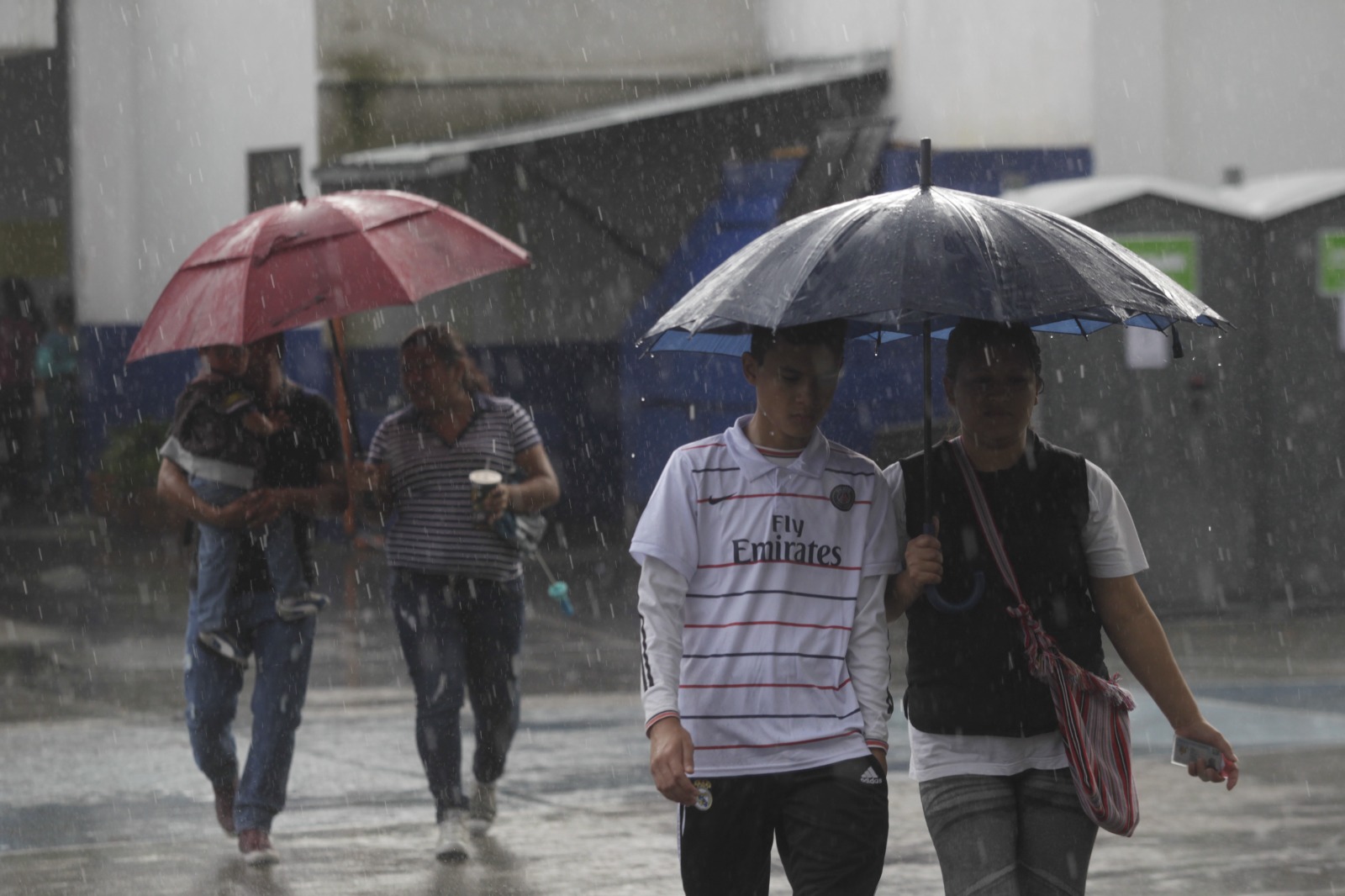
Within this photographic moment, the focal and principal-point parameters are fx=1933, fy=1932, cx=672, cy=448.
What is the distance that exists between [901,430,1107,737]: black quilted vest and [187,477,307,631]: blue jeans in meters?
3.38

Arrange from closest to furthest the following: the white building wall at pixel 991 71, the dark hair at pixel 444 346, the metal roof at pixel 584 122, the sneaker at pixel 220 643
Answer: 1. the sneaker at pixel 220 643
2. the dark hair at pixel 444 346
3. the metal roof at pixel 584 122
4. the white building wall at pixel 991 71

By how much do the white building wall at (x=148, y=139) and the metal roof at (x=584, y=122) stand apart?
3992 mm

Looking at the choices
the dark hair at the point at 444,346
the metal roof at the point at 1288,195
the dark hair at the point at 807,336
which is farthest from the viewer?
the metal roof at the point at 1288,195

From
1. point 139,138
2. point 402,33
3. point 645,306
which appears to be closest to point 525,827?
point 645,306

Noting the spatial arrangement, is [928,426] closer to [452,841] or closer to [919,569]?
[919,569]

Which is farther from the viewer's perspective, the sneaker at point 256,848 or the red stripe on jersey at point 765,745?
the sneaker at point 256,848

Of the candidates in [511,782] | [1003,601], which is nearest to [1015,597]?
[1003,601]

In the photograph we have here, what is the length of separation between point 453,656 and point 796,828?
10.3ft

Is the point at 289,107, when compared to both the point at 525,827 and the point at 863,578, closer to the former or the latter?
the point at 525,827

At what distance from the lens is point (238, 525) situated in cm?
675

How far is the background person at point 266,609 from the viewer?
672cm

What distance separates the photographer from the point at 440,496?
6.89 m

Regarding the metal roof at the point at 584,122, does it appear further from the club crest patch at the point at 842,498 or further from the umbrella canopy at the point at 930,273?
the club crest patch at the point at 842,498

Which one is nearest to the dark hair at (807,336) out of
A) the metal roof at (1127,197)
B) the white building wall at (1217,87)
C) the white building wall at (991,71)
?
the metal roof at (1127,197)
